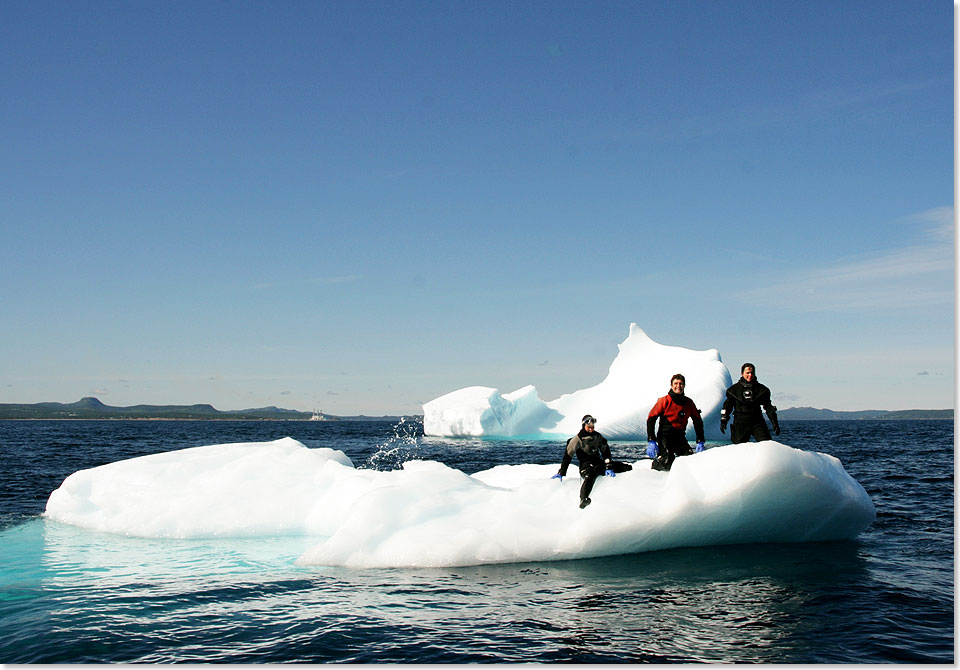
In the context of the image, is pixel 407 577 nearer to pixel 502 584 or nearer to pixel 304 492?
pixel 502 584

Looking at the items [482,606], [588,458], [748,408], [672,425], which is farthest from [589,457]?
[482,606]

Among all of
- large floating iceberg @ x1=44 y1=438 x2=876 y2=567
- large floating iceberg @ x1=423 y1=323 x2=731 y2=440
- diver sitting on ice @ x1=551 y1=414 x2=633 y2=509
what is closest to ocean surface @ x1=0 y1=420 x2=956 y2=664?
large floating iceberg @ x1=44 y1=438 x2=876 y2=567

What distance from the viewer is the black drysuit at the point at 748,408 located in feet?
34.0

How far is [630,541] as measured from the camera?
10.6 meters

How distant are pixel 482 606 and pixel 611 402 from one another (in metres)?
41.2

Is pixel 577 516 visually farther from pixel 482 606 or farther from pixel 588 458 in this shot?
pixel 482 606

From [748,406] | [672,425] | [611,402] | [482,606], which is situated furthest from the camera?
[611,402]

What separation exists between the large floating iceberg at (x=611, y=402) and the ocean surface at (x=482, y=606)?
32.0m

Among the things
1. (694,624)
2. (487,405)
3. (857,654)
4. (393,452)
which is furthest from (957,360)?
(487,405)

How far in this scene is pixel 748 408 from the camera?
10586mm

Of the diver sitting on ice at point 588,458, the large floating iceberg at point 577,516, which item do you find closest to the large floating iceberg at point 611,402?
the large floating iceberg at point 577,516

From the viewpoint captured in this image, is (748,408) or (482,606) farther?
(748,408)

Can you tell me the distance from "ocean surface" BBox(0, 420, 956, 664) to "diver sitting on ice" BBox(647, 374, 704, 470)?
5.06 feet

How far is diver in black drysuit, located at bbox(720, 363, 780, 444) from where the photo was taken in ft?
33.5
